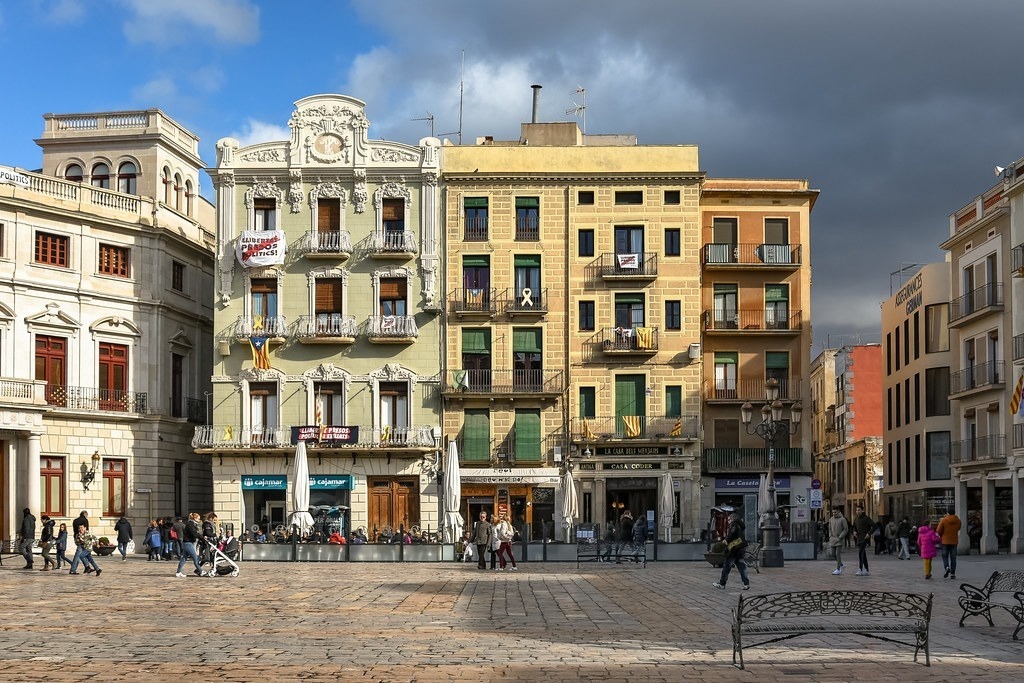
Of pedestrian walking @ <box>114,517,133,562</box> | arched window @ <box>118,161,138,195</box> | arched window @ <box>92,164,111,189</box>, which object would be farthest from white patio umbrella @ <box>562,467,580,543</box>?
arched window @ <box>92,164,111,189</box>

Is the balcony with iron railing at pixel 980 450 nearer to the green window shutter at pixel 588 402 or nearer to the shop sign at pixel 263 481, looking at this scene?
the green window shutter at pixel 588 402

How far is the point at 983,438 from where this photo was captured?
162ft

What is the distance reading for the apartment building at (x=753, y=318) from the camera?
5347 centimetres

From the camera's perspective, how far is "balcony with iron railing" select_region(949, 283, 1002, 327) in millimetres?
48656

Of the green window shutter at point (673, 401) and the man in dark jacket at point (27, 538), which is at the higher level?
the green window shutter at point (673, 401)

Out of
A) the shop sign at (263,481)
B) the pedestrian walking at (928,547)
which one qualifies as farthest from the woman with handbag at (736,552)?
the shop sign at (263,481)

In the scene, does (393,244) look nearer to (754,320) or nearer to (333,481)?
(333,481)

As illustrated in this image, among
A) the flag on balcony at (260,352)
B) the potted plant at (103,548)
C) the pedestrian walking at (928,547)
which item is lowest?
the potted plant at (103,548)

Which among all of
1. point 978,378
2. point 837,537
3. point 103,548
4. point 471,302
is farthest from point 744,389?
point 103,548

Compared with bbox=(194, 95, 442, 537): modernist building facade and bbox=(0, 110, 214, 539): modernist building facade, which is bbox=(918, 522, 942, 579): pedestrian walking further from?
bbox=(0, 110, 214, 539): modernist building facade

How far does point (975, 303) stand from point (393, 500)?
23.2m

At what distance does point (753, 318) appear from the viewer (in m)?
54.3

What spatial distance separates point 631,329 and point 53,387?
70.9 feet

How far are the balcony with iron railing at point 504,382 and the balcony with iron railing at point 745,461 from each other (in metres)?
6.50
